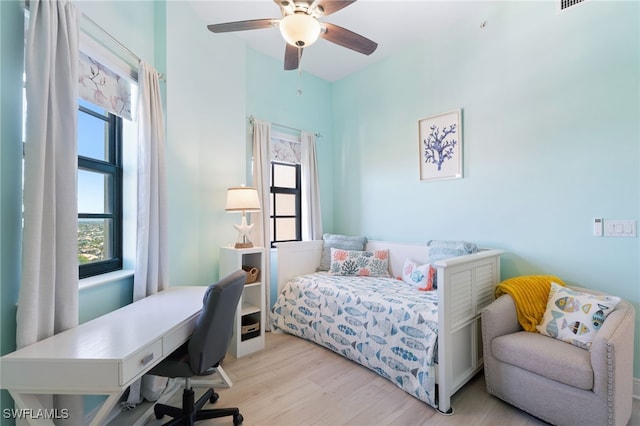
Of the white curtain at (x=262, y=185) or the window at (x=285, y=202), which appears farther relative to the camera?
the window at (x=285, y=202)

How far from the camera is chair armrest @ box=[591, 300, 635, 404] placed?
139cm

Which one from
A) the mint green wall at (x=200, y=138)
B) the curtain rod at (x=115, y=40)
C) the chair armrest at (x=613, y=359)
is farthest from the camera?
the mint green wall at (x=200, y=138)

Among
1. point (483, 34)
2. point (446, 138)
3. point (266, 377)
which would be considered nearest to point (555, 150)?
point (446, 138)

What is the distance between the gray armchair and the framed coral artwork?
1.40 metres

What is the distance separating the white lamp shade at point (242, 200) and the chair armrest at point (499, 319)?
1.94 metres

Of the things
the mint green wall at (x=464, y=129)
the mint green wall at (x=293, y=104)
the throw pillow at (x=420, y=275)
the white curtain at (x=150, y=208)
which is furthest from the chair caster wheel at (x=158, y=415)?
the throw pillow at (x=420, y=275)

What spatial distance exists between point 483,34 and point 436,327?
8.64ft

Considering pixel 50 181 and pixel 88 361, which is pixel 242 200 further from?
pixel 88 361

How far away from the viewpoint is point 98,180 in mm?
1960

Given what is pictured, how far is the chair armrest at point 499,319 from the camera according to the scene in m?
1.81

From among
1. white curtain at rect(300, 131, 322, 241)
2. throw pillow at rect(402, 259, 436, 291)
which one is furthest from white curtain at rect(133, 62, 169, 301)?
throw pillow at rect(402, 259, 436, 291)

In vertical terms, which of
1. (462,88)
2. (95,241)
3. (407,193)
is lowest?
(95,241)

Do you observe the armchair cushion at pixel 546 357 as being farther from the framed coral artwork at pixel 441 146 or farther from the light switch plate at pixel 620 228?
the framed coral artwork at pixel 441 146

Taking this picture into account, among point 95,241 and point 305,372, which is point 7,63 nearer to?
point 95,241
